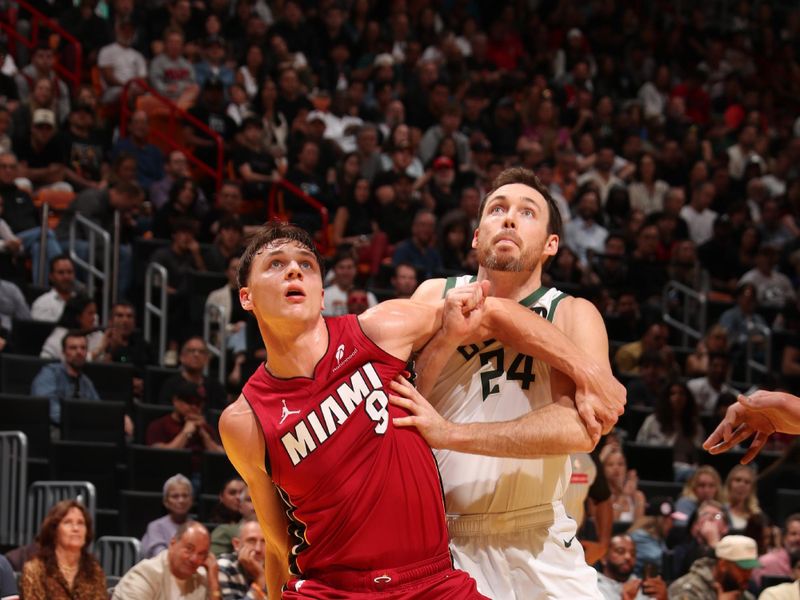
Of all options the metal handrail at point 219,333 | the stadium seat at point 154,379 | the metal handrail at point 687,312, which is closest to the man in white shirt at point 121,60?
the metal handrail at point 219,333

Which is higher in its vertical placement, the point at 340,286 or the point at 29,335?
the point at 340,286

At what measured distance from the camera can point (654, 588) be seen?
9.45 m

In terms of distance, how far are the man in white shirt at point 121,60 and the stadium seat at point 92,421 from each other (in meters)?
5.61

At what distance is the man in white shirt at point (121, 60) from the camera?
15.8 meters

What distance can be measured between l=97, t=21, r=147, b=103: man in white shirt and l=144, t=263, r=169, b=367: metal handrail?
344 centimetres

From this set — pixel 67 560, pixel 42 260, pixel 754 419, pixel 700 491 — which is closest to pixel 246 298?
pixel 754 419

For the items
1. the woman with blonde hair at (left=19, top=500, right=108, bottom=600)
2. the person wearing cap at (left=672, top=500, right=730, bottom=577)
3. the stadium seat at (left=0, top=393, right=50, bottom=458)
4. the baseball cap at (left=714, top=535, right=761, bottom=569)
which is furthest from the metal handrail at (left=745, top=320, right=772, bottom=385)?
the woman with blonde hair at (left=19, top=500, right=108, bottom=600)

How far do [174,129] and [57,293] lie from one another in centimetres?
397

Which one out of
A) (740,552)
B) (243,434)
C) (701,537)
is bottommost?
(243,434)

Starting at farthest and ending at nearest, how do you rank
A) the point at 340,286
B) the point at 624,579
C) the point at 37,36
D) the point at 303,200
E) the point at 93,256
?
the point at 37,36 < the point at 303,200 < the point at 340,286 < the point at 93,256 < the point at 624,579

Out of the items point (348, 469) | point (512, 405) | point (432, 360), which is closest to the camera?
point (348, 469)

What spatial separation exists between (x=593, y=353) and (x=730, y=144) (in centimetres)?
1568

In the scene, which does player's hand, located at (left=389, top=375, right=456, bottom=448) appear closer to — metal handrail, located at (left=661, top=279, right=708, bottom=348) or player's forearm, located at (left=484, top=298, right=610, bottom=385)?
player's forearm, located at (left=484, top=298, right=610, bottom=385)

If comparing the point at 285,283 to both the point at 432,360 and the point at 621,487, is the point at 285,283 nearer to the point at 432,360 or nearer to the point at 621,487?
the point at 432,360
